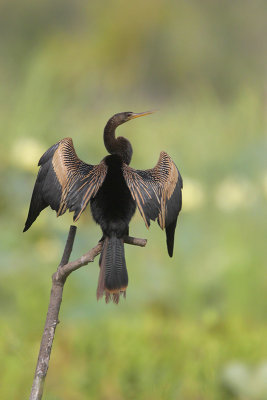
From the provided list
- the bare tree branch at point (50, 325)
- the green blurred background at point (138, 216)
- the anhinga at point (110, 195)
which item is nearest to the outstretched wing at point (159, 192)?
the anhinga at point (110, 195)

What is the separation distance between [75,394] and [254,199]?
1131 millimetres

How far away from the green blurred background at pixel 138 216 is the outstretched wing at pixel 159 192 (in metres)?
0.99

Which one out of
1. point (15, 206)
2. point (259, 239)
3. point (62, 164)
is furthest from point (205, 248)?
point (62, 164)

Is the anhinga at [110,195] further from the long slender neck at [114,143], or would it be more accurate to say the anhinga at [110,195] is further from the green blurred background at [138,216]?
the green blurred background at [138,216]

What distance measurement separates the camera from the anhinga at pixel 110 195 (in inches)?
45.0

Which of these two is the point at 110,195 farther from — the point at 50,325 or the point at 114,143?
the point at 50,325

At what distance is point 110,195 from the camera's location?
4.04 feet

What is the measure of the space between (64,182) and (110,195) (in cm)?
8

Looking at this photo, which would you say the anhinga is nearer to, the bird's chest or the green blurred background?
the bird's chest

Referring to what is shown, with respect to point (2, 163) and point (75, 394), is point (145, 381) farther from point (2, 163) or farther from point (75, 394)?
→ point (2, 163)

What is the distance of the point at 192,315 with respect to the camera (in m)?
2.56

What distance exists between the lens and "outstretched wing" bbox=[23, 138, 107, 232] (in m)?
1.16

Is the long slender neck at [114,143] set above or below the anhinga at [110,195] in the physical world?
above

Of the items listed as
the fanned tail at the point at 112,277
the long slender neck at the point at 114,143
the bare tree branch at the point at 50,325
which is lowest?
the bare tree branch at the point at 50,325
